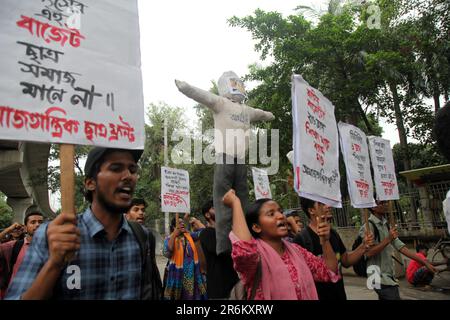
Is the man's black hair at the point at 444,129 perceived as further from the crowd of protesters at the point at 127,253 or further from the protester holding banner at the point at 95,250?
the protester holding banner at the point at 95,250

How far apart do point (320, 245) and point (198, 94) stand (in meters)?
1.78

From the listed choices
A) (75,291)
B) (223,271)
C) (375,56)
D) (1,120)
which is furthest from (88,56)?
(375,56)

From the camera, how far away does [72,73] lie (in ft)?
6.05

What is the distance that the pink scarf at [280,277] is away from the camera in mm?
2234

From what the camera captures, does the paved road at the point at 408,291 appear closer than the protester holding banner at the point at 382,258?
No

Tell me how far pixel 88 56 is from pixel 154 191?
87.9ft

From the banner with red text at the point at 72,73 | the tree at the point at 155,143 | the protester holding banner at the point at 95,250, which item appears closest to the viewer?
the protester holding banner at the point at 95,250

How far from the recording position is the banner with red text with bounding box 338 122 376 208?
3830 millimetres

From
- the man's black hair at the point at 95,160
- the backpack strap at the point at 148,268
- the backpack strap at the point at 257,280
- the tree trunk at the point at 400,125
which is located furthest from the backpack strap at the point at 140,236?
the tree trunk at the point at 400,125

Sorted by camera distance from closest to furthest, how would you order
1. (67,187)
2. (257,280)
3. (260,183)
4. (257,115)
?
(67,187), (257,280), (257,115), (260,183)

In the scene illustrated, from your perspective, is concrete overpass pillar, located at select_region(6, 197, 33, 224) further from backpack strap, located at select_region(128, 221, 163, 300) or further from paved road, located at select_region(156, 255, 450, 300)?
backpack strap, located at select_region(128, 221, 163, 300)

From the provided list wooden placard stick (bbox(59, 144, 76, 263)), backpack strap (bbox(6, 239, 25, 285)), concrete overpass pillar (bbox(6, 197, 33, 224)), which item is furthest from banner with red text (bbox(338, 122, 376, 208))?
concrete overpass pillar (bbox(6, 197, 33, 224))

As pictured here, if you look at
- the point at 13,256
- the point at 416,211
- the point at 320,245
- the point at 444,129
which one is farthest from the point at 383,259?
the point at 416,211

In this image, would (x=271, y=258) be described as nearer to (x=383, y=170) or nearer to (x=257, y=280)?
(x=257, y=280)
